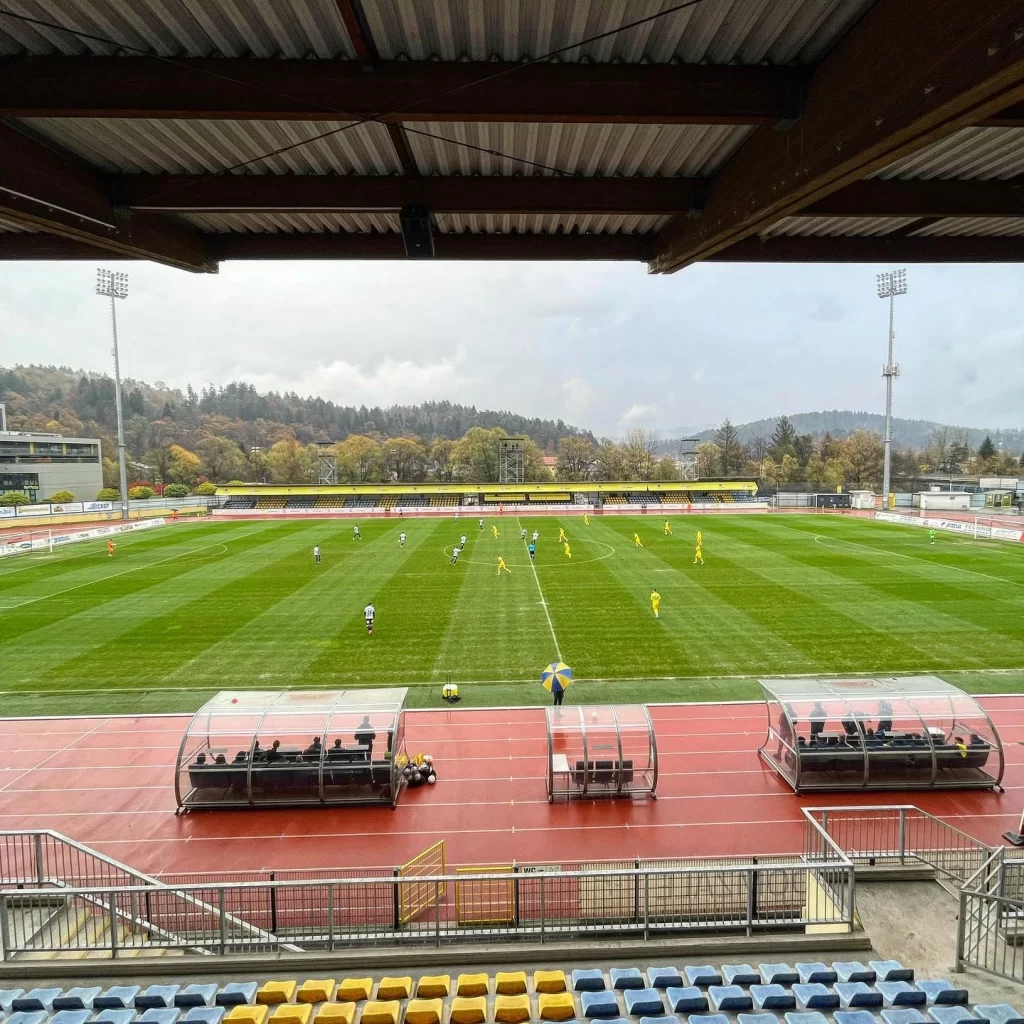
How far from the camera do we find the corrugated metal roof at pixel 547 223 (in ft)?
22.6

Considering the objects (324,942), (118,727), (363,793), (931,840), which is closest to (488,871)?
(324,942)

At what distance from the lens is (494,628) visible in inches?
845

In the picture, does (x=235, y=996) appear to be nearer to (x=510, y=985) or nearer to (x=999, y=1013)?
(x=510, y=985)

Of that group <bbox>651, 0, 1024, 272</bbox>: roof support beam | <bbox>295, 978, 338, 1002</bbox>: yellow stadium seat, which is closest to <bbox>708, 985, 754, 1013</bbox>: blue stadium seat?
<bbox>295, 978, 338, 1002</bbox>: yellow stadium seat

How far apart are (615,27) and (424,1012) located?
722 cm

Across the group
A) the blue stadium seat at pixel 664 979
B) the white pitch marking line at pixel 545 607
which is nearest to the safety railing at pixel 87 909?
the blue stadium seat at pixel 664 979

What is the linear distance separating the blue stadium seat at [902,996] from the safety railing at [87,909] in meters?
5.90

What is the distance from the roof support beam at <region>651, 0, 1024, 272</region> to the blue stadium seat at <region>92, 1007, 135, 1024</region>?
8.26 m

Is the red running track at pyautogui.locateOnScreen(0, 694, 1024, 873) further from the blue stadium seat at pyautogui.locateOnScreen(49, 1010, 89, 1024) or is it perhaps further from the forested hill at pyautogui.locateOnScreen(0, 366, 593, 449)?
the forested hill at pyautogui.locateOnScreen(0, 366, 593, 449)

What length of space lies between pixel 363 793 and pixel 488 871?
3958 mm

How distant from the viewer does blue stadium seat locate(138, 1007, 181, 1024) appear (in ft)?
17.6

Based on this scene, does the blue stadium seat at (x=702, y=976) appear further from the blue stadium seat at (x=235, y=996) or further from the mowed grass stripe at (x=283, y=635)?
the mowed grass stripe at (x=283, y=635)

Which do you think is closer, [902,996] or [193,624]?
[902,996]

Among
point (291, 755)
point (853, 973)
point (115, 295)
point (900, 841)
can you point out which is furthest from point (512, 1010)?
point (115, 295)
